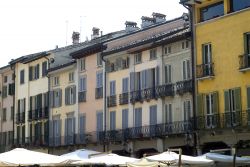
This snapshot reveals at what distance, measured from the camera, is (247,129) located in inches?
1303

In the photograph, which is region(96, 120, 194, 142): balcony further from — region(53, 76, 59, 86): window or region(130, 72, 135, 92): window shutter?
region(53, 76, 59, 86): window

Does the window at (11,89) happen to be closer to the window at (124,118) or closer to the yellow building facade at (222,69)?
the window at (124,118)

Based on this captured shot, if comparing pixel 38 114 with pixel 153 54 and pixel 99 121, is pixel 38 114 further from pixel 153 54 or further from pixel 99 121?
pixel 153 54

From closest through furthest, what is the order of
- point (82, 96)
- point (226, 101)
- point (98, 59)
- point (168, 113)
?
point (226, 101)
point (168, 113)
point (98, 59)
point (82, 96)

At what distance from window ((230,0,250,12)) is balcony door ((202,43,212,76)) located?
9.44ft

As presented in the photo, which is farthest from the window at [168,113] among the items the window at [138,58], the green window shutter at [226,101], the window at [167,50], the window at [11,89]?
the window at [11,89]

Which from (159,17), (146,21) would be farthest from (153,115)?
(159,17)

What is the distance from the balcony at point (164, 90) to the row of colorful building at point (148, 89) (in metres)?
0.07

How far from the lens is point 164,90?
40781 mm

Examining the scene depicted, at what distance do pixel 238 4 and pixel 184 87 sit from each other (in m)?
6.80

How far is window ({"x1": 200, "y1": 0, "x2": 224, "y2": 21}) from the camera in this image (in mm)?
36312

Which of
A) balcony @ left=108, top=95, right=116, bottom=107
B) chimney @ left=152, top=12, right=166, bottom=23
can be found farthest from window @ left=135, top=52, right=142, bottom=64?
chimney @ left=152, top=12, right=166, bottom=23

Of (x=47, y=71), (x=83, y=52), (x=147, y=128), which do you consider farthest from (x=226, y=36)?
(x=47, y=71)

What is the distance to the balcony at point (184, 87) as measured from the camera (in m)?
38.2
